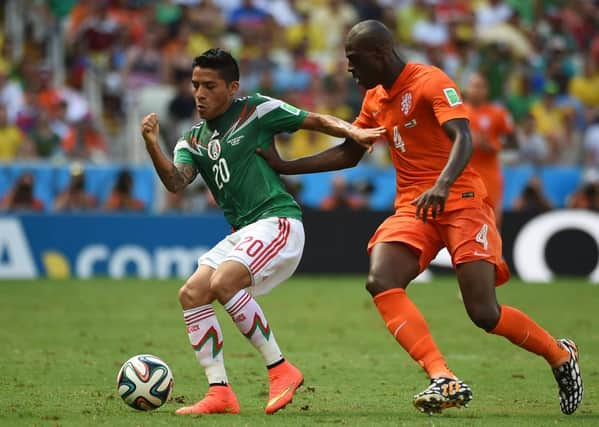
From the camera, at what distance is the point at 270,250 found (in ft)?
25.0

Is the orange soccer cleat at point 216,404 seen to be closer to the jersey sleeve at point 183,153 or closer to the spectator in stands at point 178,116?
the jersey sleeve at point 183,153

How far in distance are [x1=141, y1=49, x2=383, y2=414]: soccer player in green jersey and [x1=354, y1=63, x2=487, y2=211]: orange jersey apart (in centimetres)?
18

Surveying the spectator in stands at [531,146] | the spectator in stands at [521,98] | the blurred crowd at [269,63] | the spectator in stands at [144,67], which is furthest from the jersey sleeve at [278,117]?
the spectator in stands at [521,98]

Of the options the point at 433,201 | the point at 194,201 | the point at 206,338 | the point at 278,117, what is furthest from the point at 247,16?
the point at 433,201

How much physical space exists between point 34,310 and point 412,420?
7.69 metres

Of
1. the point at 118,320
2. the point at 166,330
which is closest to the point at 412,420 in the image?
the point at 166,330

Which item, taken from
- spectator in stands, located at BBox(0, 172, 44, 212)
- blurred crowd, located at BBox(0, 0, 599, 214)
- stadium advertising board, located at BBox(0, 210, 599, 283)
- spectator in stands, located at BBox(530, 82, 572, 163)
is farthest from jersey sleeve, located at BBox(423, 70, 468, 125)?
spectator in stands, located at BBox(530, 82, 572, 163)

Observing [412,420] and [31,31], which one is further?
[31,31]

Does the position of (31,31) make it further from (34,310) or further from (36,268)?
(34,310)

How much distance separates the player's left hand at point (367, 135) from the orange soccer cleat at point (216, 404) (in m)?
1.78

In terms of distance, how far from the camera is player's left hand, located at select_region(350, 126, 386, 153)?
7629 millimetres

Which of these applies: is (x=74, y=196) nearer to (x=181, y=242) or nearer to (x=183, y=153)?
(x=181, y=242)

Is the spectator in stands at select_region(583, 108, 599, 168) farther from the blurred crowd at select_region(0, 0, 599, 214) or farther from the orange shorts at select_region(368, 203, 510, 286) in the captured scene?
the orange shorts at select_region(368, 203, 510, 286)

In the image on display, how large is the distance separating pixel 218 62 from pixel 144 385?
6.99 feet
